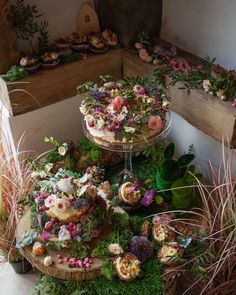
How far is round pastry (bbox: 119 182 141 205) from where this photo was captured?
6.50 feet

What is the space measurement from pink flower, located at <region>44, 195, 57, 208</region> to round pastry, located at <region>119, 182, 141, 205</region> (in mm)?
420

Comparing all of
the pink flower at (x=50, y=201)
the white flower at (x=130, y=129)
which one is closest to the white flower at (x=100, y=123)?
the white flower at (x=130, y=129)

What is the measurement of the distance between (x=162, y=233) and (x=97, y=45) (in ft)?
3.64

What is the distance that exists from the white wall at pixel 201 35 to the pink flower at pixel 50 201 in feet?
3.15

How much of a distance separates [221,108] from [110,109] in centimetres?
52

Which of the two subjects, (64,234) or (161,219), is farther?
(161,219)

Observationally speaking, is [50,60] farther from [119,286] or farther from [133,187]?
[119,286]

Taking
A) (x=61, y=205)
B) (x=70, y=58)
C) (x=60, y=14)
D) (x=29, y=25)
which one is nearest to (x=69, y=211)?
(x=61, y=205)

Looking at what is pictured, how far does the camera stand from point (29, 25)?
205 centimetres

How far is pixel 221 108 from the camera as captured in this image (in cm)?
181

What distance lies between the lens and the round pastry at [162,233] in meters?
1.77

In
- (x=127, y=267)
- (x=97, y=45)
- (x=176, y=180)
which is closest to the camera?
(x=127, y=267)

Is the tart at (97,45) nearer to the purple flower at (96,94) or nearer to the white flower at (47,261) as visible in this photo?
the purple flower at (96,94)

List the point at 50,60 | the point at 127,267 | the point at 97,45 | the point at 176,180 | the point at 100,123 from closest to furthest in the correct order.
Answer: the point at 127,267 < the point at 100,123 < the point at 176,180 < the point at 50,60 < the point at 97,45
